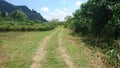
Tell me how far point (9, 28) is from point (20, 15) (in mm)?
76390

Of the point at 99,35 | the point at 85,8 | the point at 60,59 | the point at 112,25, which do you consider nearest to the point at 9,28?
the point at 85,8

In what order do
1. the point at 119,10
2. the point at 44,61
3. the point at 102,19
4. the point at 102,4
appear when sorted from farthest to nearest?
the point at 102,19 < the point at 102,4 < the point at 119,10 < the point at 44,61

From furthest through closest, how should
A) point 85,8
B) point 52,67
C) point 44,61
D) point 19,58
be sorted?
1. point 85,8
2. point 19,58
3. point 44,61
4. point 52,67

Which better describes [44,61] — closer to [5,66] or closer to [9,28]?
[5,66]

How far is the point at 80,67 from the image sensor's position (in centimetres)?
1146

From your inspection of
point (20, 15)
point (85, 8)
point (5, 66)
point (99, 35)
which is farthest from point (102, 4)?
point (20, 15)

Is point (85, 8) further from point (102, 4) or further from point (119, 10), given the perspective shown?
point (119, 10)

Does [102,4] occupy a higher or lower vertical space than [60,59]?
higher

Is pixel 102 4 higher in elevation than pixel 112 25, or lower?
higher

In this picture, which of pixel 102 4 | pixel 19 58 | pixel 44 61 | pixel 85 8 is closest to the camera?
pixel 44 61

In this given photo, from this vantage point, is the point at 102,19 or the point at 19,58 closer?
the point at 19,58

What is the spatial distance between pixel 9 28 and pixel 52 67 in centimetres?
3837

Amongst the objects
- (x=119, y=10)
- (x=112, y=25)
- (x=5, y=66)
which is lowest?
(x=5, y=66)

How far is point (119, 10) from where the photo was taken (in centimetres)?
1891
